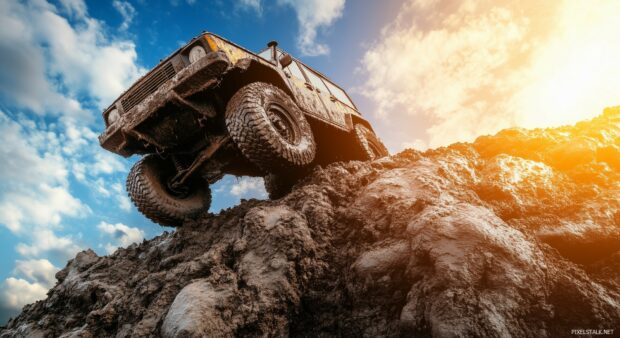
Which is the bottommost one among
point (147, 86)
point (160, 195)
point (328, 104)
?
point (160, 195)

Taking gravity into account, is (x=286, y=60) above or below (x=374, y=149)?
above

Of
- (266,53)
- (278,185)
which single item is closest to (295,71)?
(266,53)

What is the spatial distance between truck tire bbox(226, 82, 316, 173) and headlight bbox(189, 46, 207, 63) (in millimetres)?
618

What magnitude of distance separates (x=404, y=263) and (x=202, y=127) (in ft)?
8.61

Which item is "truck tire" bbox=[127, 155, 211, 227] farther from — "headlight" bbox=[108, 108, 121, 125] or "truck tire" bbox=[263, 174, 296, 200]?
"truck tire" bbox=[263, 174, 296, 200]

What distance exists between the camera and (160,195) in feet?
13.1

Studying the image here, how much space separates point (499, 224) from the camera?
2.06m

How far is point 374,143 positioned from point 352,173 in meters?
2.91

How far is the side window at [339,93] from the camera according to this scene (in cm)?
708

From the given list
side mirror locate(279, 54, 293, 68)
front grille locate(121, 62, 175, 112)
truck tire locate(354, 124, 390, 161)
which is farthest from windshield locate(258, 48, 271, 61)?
truck tire locate(354, 124, 390, 161)

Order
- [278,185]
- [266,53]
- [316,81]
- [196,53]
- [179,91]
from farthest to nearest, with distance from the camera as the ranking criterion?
[316,81]
[266,53]
[278,185]
[196,53]
[179,91]

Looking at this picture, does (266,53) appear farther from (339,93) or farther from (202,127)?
(339,93)

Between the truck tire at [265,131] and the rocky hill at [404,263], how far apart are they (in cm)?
41

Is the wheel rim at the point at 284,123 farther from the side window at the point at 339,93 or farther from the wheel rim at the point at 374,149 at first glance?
the side window at the point at 339,93
